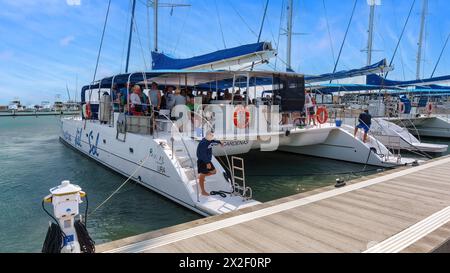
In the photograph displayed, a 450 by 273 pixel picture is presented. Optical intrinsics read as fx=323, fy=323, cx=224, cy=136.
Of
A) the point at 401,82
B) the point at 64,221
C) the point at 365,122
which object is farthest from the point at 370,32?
the point at 64,221

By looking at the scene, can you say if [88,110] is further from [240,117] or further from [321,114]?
[321,114]

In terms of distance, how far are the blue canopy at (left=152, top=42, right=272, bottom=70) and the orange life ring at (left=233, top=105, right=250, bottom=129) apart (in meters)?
1.57

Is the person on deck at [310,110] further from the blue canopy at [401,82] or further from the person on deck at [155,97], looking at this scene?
the blue canopy at [401,82]

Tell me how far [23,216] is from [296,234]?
18.6ft

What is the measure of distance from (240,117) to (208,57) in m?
2.37

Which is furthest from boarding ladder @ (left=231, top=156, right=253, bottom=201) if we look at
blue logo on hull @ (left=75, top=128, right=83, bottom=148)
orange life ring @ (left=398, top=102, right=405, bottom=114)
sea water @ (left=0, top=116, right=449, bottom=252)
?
orange life ring @ (left=398, top=102, right=405, bottom=114)

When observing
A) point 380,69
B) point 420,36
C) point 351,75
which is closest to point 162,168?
point 380,69

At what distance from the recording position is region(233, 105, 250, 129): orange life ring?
871cm

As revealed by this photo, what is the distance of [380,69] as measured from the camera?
1555cm

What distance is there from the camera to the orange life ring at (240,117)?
28.6ft

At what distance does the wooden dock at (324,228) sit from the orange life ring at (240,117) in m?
3.36

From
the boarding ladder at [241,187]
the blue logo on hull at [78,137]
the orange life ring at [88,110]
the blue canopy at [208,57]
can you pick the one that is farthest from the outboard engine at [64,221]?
the blue logo on hull at [78,137]

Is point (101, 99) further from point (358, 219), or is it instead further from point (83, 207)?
point (358, 219)

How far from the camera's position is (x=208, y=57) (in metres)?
9.84
